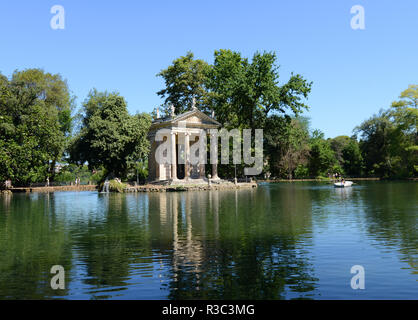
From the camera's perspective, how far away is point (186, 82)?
75.4 metres

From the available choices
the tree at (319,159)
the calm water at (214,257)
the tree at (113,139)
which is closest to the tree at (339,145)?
the tree at (319,159)

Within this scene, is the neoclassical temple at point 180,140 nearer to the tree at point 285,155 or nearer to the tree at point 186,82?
the tree at point 186,82

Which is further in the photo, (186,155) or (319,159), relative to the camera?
(319,159)

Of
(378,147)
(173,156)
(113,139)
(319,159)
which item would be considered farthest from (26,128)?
(378,147)

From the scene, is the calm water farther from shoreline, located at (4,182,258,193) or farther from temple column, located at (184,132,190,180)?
temple column, located at (184,132,190,180)

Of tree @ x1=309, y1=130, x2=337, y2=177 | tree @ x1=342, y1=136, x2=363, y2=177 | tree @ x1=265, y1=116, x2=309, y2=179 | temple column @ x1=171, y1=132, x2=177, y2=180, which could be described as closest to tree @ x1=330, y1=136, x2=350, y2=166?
tree @ x1=342, y1=136, x2=363, y2=177

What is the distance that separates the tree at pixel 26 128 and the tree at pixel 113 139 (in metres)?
4.52

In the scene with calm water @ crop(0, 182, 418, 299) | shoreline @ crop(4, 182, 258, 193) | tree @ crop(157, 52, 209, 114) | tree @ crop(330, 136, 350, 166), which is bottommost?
calm water @ crop(0, 182, 418, 299)

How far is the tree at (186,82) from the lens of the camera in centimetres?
7612

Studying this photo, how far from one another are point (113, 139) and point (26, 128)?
41.6 feet

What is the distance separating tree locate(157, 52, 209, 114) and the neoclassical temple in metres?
11.3

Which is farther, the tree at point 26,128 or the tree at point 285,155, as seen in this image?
the tree at point 285,155

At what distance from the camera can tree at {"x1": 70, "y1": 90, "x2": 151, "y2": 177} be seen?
2090 inches

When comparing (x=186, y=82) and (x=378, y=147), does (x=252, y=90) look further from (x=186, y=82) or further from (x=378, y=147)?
(x=378, y=147)
